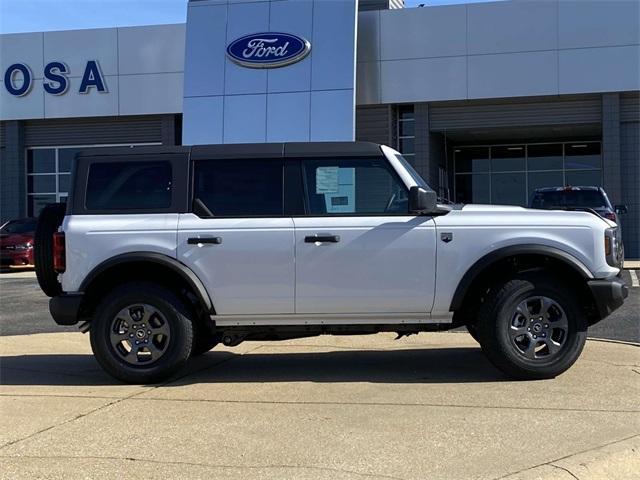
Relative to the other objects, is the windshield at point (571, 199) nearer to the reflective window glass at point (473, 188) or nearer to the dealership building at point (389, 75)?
the dealership building at point (389, 75)

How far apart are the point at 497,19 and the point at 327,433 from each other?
19300 millimetres

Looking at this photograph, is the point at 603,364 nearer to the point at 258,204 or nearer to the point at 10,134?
the point at 258,204

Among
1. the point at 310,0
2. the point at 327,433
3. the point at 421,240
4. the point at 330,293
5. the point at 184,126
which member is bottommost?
the point at 327,433

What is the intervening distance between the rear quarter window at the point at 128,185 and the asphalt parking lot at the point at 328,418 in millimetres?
1624

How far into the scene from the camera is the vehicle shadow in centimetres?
658

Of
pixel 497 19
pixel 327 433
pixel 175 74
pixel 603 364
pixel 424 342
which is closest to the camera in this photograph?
pixel 327 433

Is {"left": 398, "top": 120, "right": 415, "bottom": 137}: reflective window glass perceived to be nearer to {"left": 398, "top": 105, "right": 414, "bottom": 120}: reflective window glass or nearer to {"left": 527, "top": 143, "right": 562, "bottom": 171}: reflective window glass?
{"left": 398, "top": 105, "right": 414, "bottom": 120}: reflective window glass

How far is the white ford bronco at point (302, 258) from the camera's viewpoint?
615cm

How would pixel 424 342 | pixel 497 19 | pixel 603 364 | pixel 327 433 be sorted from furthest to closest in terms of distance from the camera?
pixel 497 19
pixel 424 342
pixel 603 364
pixel 327 433

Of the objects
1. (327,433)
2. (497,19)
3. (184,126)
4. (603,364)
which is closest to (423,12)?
(497,19)

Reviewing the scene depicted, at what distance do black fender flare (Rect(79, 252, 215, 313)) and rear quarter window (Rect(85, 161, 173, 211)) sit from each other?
0.48 m

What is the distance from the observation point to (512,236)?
6.11 metres

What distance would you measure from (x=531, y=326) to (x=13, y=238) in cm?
1821

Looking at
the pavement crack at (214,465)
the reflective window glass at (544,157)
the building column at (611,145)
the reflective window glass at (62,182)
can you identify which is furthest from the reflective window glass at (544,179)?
the pavement crack at (214,465)
